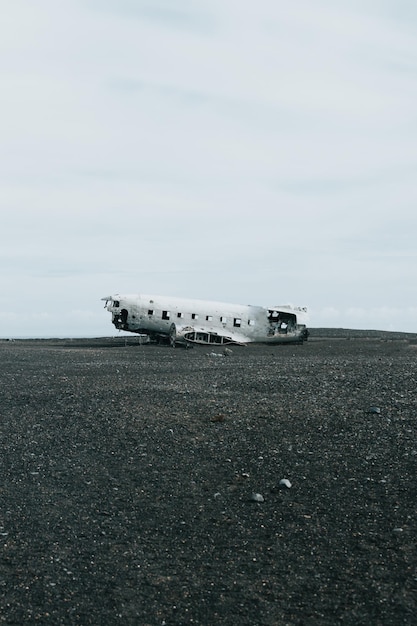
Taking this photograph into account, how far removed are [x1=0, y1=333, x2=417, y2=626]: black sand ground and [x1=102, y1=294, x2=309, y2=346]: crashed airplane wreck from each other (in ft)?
74.9

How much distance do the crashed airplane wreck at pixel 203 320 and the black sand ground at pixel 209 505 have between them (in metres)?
22.8

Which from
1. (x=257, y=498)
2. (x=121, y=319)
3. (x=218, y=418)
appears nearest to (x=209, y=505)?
(x=257, y=498)

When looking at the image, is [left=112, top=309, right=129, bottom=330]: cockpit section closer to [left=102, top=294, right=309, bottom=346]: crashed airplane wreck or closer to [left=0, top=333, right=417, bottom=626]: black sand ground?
[left=102, top=294, right=309, bottom=346]: crashed airplane wreck

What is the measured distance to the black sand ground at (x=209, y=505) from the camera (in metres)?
7.81

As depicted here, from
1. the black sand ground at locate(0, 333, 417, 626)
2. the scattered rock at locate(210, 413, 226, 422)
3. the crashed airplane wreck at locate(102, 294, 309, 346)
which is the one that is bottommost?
the black sand ground at locate(0, 333, 417, 626)

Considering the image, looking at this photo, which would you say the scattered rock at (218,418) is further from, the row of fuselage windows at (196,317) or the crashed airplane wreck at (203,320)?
the row of fuselage windows at (196,317)

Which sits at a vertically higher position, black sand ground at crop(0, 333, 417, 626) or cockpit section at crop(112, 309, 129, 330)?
cockpit section at crop(112, 309, 129, 330)

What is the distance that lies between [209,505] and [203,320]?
107 ft

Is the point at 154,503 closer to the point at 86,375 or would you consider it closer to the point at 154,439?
the point at 154,439

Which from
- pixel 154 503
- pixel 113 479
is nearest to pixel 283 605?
pixel 154 503

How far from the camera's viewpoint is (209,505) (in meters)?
10.8

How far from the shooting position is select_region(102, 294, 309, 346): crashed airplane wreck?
43188 mm

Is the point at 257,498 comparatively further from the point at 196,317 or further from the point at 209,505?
the point at 196,317

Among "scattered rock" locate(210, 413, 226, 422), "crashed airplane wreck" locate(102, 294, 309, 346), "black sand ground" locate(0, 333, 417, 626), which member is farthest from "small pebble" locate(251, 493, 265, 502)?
"crashed airplane wreck" locate(102, 294, 309, 346)
